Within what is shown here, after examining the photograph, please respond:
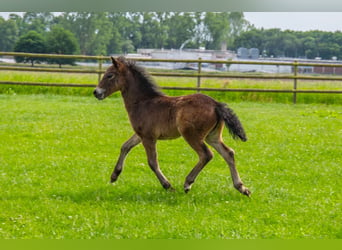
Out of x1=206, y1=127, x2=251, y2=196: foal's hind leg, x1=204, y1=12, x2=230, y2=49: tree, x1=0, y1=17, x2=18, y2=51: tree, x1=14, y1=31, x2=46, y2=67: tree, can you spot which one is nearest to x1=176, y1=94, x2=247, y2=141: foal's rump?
x1=206, y1=127, x2=251, y2=196: foal's hind leg

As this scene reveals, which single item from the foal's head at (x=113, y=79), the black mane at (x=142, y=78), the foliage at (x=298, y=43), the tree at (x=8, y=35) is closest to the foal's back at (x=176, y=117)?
the black mane at (x=142, y=78)

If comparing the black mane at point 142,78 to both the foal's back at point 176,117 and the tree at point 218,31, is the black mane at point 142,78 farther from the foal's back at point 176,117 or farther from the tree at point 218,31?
the tree at point 218,31

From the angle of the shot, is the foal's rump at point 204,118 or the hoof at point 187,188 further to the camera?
the hoof at point 187,188

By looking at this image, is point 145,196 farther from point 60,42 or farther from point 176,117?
point 60,42

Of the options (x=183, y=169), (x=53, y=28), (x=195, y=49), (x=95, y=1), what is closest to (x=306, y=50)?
(x=195, y=49)

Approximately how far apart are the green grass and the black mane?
1048 mm

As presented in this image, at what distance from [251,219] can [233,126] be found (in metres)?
1.04

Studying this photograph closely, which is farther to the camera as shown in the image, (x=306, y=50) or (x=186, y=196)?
(x=306, y=50)

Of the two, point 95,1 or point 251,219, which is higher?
point 95,1

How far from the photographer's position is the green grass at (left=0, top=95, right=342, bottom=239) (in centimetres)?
431

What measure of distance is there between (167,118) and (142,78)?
64cm

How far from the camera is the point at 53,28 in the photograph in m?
27.5

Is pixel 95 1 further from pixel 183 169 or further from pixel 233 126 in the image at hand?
pixel 183 169

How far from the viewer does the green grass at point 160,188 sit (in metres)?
4.31
